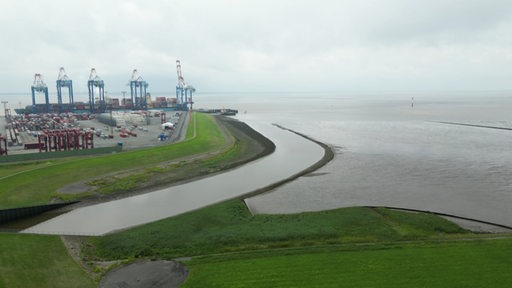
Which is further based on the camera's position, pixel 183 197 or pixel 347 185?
pixel 347 185

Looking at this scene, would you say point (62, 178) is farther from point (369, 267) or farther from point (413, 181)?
point (413, 181)

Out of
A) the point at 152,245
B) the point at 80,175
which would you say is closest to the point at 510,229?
the point at 152,245

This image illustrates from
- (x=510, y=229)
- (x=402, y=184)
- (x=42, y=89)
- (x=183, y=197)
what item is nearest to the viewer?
(x=510, y=229)

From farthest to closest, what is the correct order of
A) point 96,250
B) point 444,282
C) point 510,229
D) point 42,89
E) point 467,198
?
point 42,89 < point 467,198 < point 510,229 < point 96,250 < point 444,282

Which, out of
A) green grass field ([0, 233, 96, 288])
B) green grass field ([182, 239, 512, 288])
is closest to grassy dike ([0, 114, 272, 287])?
green grass field ([0, 233, 96, 288])

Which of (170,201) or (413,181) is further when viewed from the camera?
(413,181)

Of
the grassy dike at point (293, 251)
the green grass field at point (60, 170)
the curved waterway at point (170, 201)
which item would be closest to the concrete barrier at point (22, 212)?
the green grass field at point (60, 170)

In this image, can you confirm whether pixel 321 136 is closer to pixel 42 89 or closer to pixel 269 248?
pixel 269 248

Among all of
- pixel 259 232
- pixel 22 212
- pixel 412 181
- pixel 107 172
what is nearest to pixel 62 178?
pixel 107 172
